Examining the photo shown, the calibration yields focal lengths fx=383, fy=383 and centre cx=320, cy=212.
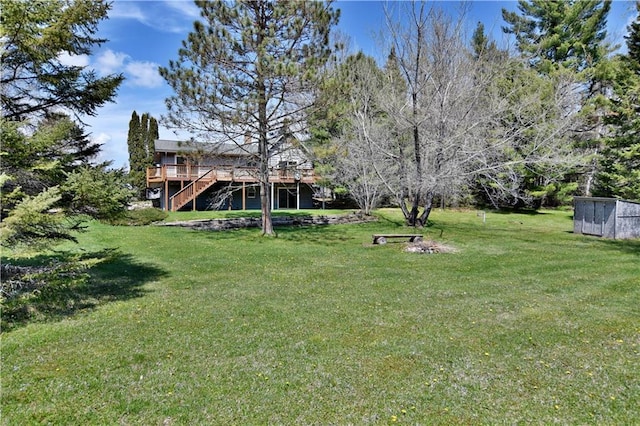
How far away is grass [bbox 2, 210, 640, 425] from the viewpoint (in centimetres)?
346

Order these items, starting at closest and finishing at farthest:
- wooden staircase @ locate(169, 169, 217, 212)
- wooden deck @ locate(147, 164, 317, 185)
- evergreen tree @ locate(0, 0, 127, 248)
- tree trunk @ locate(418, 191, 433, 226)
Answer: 1. evergreen tree @ locate(0, 0, 127, 248)
2. tree trunk @ locate(418, 191, 433, 226)
3. wooden staircase @ locate(169, 169, 217, 212)
4. wooden deck @ locate(147, 164, 317, 185)

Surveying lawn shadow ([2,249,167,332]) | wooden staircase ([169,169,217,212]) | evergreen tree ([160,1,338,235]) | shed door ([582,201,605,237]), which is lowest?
lawn shadow ([2,249,167,332])

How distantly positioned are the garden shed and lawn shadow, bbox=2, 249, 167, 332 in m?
16.3

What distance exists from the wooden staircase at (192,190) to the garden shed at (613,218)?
19382 millimetres

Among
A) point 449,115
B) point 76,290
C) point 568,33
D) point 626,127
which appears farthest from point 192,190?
point 568,33

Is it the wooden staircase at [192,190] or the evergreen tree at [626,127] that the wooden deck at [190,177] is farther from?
the evergreen tree at [626,127]

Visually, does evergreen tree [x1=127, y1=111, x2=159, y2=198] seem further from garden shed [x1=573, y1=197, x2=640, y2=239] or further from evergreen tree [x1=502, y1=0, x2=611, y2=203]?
garden shed [x1=573, y1=197, x2=640, y2=239]

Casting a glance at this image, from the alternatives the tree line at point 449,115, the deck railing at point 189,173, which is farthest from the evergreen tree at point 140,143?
the tree line at point 449,115

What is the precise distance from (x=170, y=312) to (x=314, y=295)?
8.28ft

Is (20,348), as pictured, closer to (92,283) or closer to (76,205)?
(76,205)

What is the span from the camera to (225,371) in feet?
13.6

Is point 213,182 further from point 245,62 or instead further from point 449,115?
point 449,115

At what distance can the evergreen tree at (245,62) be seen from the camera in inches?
504

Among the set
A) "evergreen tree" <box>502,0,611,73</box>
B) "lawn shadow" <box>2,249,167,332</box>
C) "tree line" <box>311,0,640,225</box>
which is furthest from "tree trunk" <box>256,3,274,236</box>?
"evergreen tree" <box>502,0,611,73</box>
